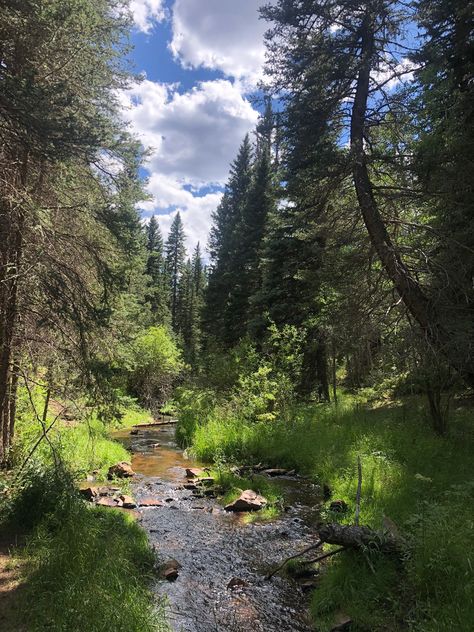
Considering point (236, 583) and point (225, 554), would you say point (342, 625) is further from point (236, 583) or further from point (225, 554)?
point (225, 554)

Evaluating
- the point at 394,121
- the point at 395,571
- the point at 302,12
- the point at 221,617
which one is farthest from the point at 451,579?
the point at 302,12

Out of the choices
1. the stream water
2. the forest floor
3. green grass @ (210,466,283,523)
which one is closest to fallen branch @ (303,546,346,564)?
the stream water

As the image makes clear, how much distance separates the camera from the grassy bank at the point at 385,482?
13.6 ft

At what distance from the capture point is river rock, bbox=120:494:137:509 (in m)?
8.30

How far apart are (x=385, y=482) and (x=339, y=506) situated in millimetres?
905

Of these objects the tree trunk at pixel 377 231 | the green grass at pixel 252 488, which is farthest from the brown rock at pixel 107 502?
the tree trunk at pixel 377 231

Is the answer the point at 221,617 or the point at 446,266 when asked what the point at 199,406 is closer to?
the point at 446,266

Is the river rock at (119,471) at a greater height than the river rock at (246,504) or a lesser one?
greater

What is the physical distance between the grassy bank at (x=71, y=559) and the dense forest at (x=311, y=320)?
3 centimetres

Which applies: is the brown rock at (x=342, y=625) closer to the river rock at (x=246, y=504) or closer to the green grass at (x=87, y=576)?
the green grass at (x=87, y=576)

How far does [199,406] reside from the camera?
16.5m

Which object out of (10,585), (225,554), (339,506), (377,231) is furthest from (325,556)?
(377,231)

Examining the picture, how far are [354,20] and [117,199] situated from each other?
276 inches

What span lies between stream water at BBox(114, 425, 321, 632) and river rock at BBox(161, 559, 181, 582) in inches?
2.9
